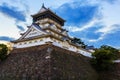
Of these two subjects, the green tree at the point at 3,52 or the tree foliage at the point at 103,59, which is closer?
the tree foliage at the point at 103,59

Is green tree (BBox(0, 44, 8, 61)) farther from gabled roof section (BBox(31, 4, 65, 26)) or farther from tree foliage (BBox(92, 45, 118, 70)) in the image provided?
tree foliage (BBox(92, 45, 118, 70))

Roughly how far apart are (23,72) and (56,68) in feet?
12.8

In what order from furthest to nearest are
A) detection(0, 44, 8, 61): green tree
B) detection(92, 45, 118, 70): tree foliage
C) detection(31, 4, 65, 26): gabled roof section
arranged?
detection(31, 4, 65, 26): gabled roof section, detection(0, 44, 8, 61): green tree, detection(92, 45, 118, 70): tree foliage

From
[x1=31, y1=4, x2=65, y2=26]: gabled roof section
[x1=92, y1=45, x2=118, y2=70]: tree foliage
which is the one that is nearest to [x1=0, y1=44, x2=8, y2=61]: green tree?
[x1=31, y1=4, x2=65, y2=26]: gabled roof section

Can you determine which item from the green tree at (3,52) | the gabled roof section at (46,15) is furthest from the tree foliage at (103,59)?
the green tree at (3,52)

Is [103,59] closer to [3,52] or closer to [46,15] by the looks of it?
[46,15]

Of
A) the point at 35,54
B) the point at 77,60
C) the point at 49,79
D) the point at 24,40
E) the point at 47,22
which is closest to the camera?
the point at 49,79

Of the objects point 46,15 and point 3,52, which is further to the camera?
point 46,15

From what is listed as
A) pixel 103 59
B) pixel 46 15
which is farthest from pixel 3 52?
pixel 103 59

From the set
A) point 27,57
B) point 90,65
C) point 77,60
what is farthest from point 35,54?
point 90,65

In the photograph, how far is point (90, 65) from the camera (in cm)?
2408

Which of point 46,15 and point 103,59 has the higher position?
point 46,15

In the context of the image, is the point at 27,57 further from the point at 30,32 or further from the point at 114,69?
the point at 114,69

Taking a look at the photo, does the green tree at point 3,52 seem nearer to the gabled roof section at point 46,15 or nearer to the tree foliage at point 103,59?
the gabled roof section at point 46,15
